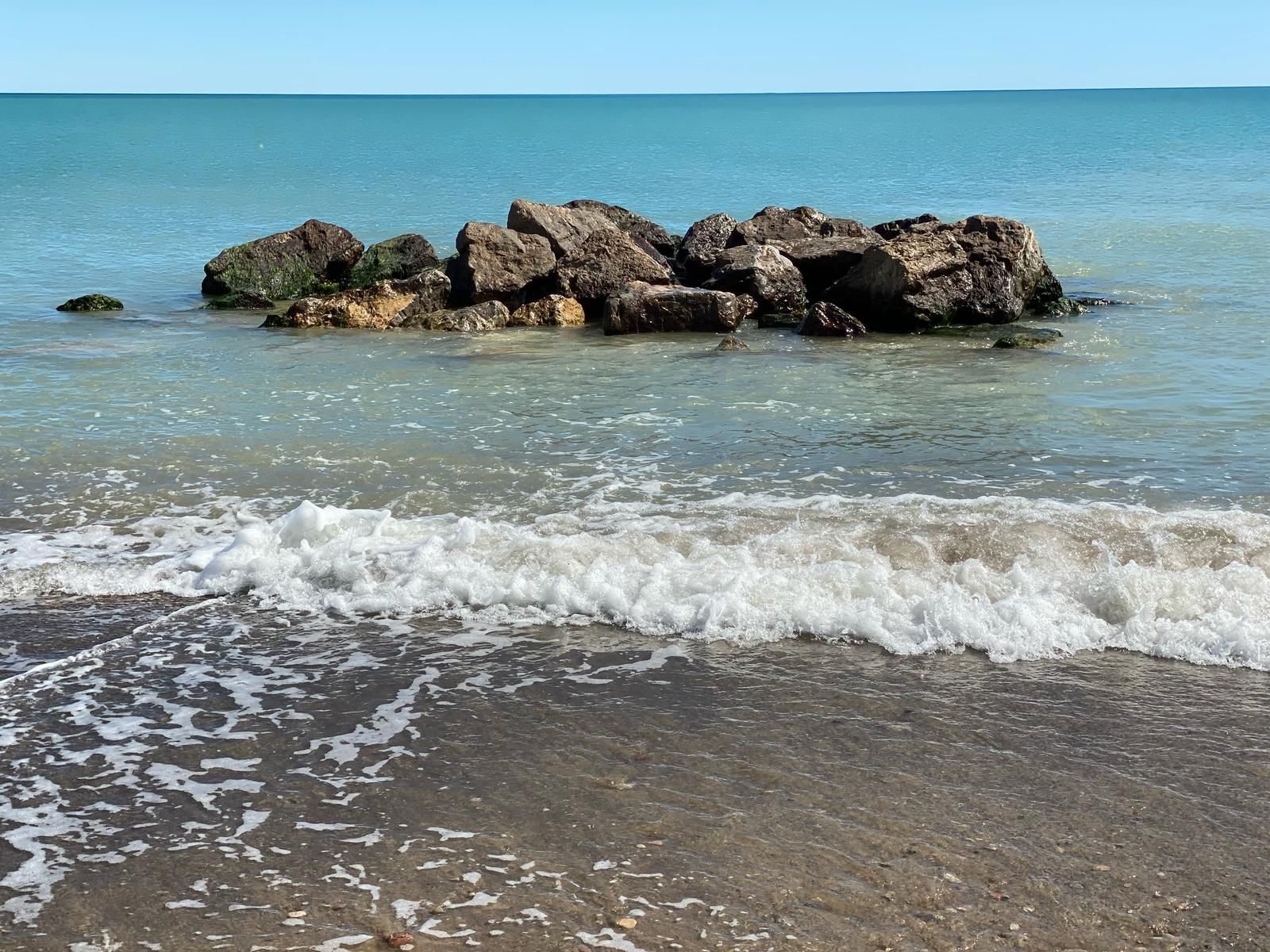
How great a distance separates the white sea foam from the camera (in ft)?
21.6

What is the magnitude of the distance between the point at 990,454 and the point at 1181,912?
647cm

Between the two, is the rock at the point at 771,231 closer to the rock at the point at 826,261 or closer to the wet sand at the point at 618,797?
the rock at the point at 826,261

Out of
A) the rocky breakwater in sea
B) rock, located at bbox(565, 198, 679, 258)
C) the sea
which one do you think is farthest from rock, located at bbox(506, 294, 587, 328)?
rock, located at bbox(565, 198, 679, 258)

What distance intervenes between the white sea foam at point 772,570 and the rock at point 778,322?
8245mm

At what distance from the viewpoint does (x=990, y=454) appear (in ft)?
33.7

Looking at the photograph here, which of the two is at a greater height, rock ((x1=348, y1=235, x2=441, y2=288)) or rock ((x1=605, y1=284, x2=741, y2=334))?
rock ((x1=348, y1=235, x2=441, y2=288))

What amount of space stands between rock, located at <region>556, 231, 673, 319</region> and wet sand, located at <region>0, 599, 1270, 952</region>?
11752mm

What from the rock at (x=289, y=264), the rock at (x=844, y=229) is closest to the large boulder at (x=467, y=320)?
the rock at (x=289, y=264)

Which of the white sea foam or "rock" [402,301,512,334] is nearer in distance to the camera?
the white sea foam

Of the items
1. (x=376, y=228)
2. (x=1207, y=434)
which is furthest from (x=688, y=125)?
(x=1207, y=434)

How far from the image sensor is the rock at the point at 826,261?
18.5 meters

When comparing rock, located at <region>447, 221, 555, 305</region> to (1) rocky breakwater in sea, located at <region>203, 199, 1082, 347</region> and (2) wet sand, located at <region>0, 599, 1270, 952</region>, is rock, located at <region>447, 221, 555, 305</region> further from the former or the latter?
(2) wet sand, located at <region>0, 599, 1270, 952</region>

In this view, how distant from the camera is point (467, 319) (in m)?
17.2

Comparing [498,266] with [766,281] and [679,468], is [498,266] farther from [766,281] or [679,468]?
[679,468]
